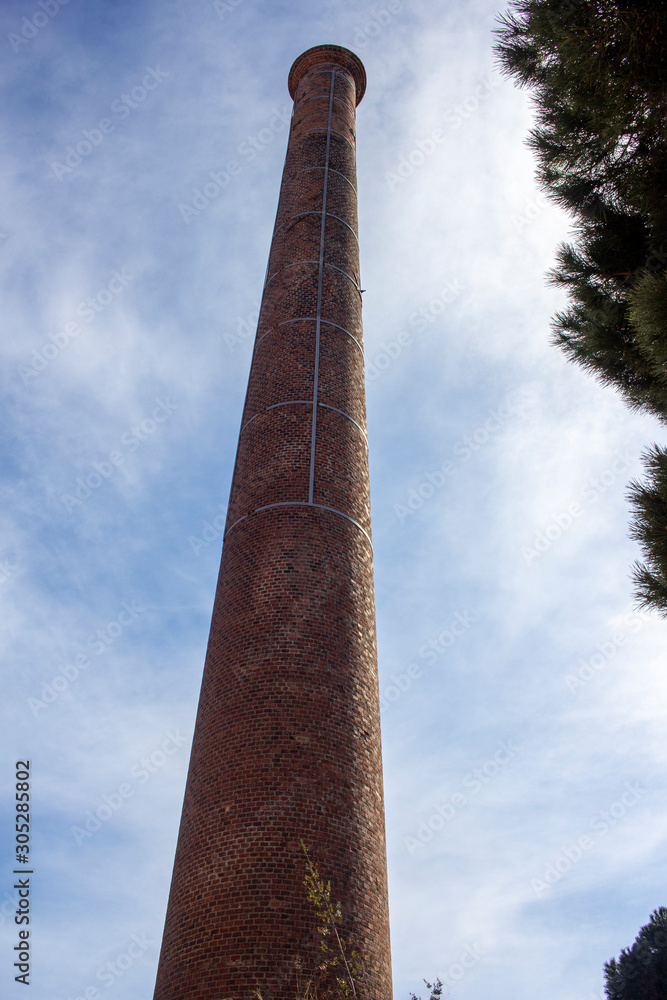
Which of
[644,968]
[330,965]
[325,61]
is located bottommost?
[330,965]

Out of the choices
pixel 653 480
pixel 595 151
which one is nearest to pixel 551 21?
pixel 595 151

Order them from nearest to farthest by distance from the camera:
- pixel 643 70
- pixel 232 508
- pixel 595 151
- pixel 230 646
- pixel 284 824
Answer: pixel 643 70 → pixel 595 151 → pixel 284 824 → pixel 230 646 → pixel 232 508

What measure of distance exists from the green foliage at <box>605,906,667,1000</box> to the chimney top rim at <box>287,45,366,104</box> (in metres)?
25.6

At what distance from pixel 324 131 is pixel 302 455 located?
8.70 m

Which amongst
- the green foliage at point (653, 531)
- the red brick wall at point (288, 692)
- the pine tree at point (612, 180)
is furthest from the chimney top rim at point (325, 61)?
the green foliage at point (653, 531)

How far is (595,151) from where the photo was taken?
7.28 m

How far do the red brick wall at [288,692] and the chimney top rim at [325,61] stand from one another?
7.07m

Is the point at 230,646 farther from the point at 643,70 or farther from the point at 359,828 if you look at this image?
the point at 643,70

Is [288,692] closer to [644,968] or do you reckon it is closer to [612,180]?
[612,180]

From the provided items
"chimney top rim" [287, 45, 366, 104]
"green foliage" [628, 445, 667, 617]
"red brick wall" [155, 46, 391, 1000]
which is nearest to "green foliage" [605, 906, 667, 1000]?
"red brick wall" [155, 46, 391, 1000]

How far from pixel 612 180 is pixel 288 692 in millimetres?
6024

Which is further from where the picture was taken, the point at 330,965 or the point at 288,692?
the point at 288,692

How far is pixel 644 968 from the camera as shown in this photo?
79.3 ft

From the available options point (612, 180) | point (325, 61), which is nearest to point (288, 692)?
point (612, 180)
